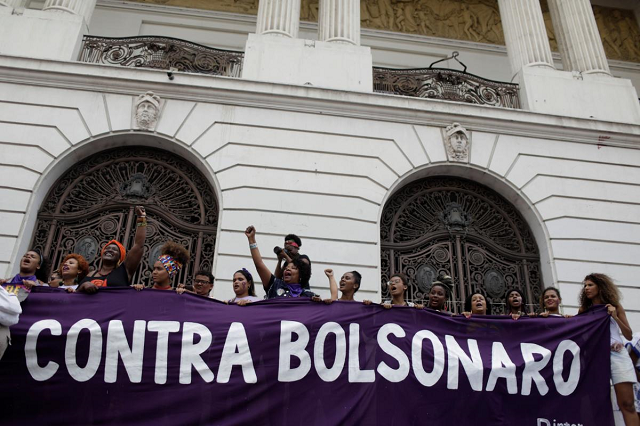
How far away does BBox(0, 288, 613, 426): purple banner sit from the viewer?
5.06m

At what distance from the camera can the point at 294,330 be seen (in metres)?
5.56

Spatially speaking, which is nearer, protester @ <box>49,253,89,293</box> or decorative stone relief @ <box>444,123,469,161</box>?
protester @ <box>49,253,89,293</box>

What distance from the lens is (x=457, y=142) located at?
34.1ft

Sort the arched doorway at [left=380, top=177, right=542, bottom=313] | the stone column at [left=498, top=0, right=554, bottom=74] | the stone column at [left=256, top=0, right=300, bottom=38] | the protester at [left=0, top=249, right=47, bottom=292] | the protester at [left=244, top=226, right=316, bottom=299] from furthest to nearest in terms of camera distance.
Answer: the stone column at [left=498, top=0, right=554, bottom=74] → the stone column at [left=256, top=0, right=300, bottom=38] → the arched doorway at [left=380, top=177, right=542, bottom=313] → the protester at [left=244, top=226, right=316, bottom=299] → the protester at [left=0, top=249, right=47, bottom=292]

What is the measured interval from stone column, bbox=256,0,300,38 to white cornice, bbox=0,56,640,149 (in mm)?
1635

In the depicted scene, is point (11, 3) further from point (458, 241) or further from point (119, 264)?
point (458, 241)

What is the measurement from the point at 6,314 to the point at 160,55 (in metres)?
7.35

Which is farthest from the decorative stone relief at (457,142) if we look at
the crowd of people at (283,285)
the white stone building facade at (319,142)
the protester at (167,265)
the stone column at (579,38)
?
the protester at (167,265)

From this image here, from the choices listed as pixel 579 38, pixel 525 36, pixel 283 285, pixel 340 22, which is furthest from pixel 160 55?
pixel 579 38

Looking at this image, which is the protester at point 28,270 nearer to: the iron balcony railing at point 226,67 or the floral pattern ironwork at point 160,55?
the iron balcony railing at point 226,67

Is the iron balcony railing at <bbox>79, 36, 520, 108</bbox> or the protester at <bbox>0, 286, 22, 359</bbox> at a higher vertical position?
the iron balcony railing at <bbox>79, 36, 520, 108</bbox>

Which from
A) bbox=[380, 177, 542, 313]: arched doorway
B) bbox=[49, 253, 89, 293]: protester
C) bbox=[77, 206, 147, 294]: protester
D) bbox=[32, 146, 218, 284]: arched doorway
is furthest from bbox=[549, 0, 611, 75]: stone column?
bbox=[49, 253, 89, 293]: protester

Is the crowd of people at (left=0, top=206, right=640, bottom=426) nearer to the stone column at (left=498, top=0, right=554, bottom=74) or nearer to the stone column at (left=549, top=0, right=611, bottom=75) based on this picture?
the stone column at (left=498, top=0, right=554, bottom=74)

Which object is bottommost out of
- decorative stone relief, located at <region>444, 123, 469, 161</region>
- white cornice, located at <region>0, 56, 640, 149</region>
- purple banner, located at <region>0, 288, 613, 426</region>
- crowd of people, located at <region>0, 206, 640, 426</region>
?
purple banner, located at <region>0, 288, 613, 426</region>
